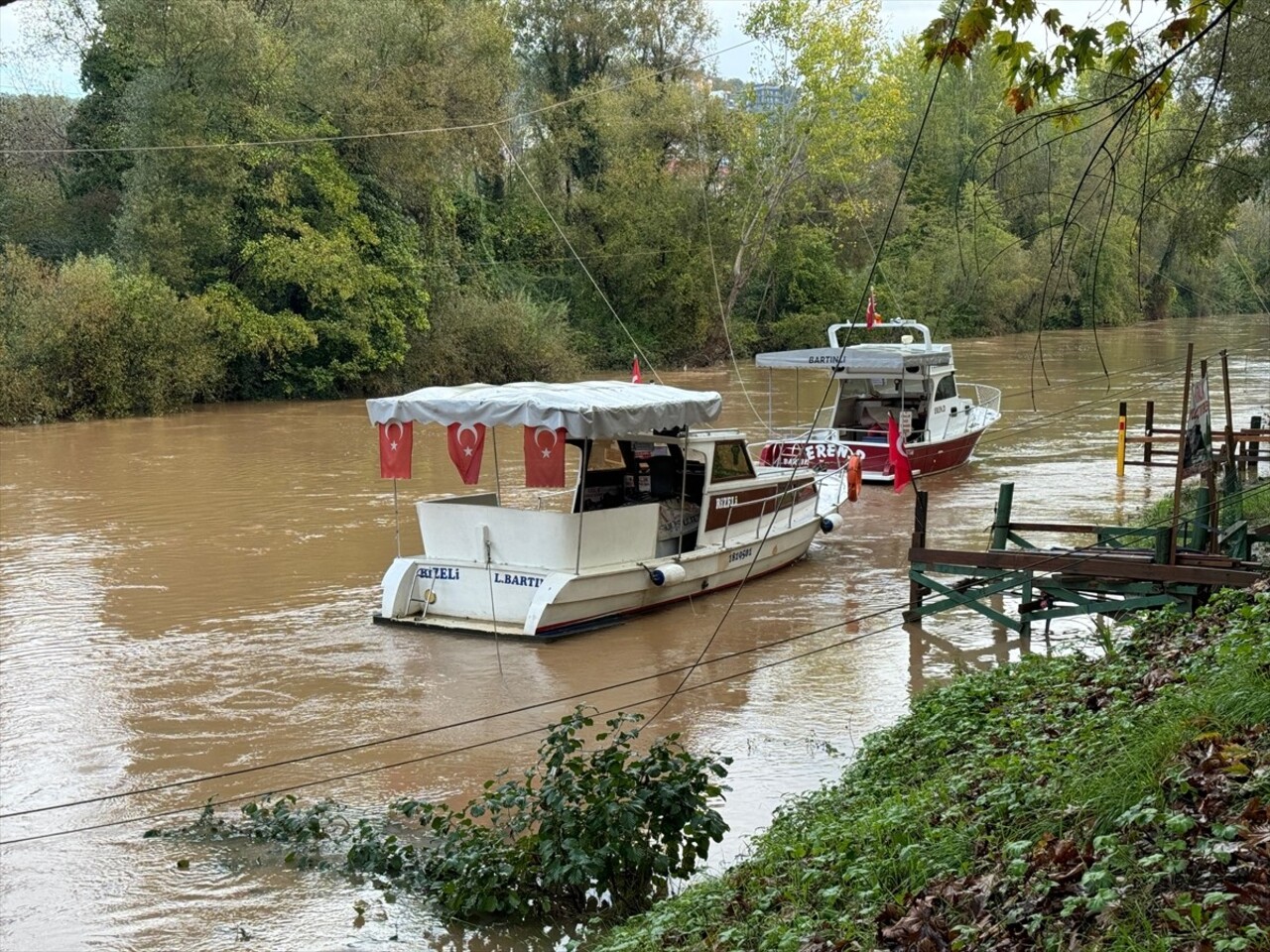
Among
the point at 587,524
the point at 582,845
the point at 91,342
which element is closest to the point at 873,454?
the point at 587,524

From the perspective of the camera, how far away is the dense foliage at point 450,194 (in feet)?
127

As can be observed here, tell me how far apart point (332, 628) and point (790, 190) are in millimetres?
42974

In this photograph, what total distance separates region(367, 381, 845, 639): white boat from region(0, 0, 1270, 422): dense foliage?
12.7 meters

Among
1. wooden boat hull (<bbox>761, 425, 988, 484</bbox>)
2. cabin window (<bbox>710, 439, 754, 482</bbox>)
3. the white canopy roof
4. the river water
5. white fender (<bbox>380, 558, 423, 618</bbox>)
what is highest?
the white canopy roof

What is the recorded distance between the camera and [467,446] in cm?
1463

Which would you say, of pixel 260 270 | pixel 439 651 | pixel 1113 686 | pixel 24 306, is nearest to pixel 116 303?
pixel 24 306

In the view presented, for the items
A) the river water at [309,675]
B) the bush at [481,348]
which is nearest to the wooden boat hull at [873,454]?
the river water at [309,675]

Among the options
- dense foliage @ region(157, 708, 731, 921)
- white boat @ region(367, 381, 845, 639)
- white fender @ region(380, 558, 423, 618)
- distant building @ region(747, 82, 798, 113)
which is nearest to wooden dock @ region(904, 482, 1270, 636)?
white boat @ region(367, 381, 845, 639)

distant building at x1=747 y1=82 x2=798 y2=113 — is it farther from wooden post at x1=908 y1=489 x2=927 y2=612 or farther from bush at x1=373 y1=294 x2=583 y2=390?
wooden post at x1=908 y1=489 x2=927 y2=612

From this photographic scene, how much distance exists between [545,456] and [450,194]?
38.5 m

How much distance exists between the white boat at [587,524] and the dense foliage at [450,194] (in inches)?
500

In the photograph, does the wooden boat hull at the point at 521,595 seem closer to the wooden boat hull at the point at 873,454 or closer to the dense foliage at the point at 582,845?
the wooden boat hull at the point at 873,454

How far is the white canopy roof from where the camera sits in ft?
46.5

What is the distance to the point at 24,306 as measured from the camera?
120ft
